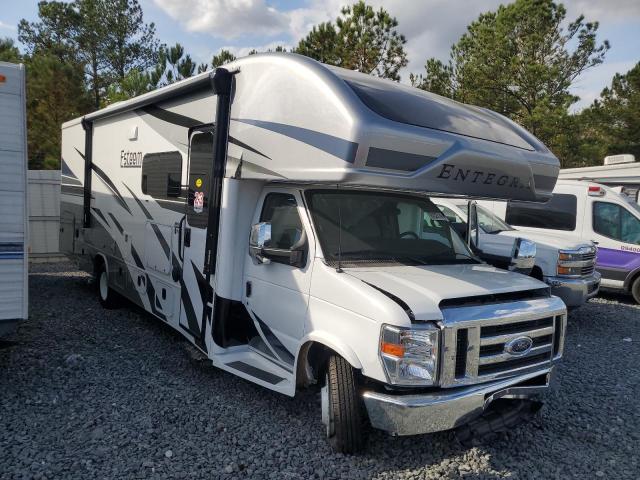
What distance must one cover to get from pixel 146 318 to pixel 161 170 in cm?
244

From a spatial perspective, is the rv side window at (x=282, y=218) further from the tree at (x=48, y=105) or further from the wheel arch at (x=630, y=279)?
the tree at (x=48, y=105)

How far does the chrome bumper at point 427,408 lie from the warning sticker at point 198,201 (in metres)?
2.49

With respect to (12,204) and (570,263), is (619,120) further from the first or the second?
(12,204)

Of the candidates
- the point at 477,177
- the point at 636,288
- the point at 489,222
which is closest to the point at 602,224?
the point at 636,288

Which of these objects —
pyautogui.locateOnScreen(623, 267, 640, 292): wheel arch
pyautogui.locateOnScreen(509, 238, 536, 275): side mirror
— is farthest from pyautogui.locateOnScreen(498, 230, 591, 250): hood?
pyautogui.locateOnScreen(509, 238, 536, 275): side mirror

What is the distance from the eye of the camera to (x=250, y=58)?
4.40 meters

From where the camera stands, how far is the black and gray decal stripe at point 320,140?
3.33 meters

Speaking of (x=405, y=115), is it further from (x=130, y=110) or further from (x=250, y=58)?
(x=130, y=110)

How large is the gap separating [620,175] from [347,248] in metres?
9.74

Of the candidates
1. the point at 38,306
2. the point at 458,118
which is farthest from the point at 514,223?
Answer: the point at 38,306

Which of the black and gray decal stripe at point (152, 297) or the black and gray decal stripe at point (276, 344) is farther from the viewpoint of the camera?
the black and gray decal stripe at point (152, 297)

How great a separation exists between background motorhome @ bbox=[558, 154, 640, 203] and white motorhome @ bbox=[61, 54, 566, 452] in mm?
7939

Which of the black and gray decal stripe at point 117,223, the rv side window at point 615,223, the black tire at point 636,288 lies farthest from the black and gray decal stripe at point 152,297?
the black tire at point 636,288

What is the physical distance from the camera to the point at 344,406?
353cm
